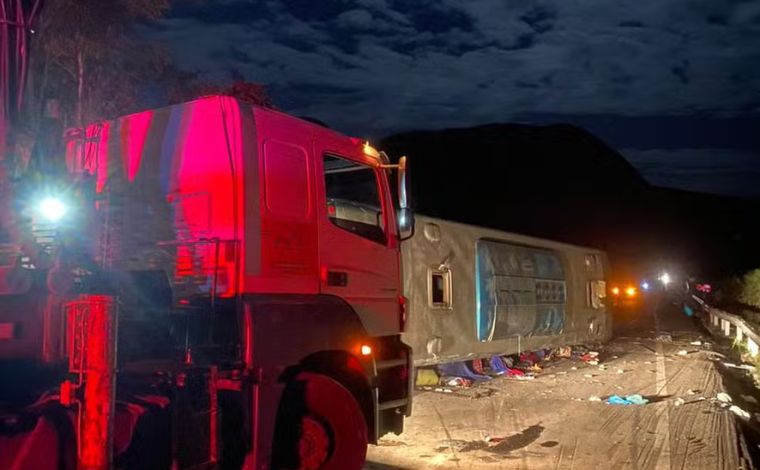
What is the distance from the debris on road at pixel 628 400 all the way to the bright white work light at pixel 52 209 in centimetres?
836

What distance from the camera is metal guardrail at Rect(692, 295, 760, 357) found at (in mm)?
15715

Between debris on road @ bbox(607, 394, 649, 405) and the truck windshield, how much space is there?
233 inches

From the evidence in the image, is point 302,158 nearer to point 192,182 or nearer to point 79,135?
point 192,182

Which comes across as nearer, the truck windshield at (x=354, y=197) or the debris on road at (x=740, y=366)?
the truck windshield at (x=354, y=197)

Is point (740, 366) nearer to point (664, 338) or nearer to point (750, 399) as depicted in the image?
point (750, 399)

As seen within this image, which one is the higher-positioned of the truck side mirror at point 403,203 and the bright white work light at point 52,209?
the truck side mirror at point 403,203

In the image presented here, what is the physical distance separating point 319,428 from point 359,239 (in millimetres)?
1609

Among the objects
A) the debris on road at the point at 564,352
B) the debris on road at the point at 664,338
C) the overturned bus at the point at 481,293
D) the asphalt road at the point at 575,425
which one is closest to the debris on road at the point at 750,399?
the asphalt road at the point at 575,425

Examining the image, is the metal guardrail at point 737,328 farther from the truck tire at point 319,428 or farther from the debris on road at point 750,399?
the truck tire at point 319,428

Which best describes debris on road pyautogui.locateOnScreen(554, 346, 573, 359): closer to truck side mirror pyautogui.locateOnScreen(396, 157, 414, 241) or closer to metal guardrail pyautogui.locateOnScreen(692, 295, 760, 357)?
metal guardrail pyautogui.locateOnScreen(692, 295, 760, 357)

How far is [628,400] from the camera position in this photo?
10.5 m

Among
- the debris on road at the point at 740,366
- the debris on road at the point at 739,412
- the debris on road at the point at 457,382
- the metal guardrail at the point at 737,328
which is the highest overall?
the metal guardrail at the point at 737,328

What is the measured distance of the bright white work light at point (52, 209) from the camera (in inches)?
186

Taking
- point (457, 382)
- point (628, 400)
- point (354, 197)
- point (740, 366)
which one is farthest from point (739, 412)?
point (354, 197)
